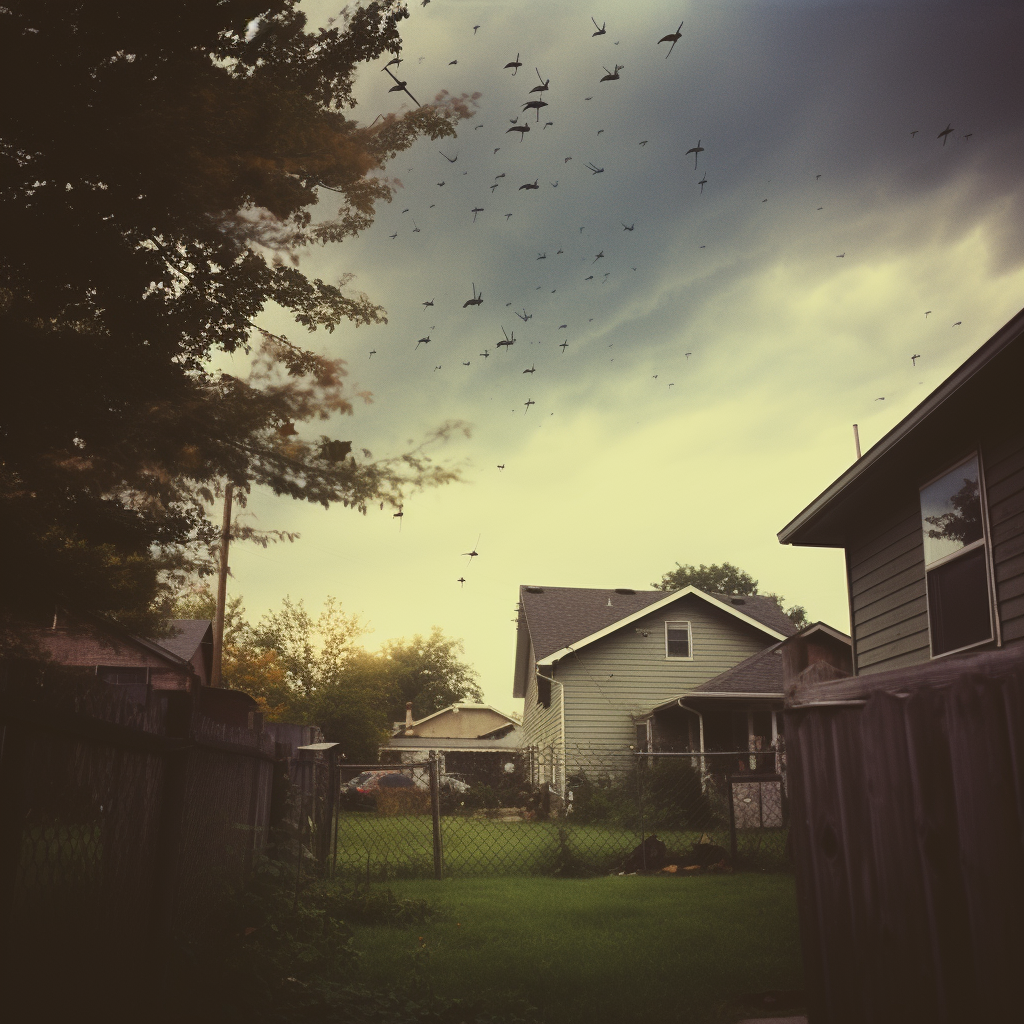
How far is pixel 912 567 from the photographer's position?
9109 mm

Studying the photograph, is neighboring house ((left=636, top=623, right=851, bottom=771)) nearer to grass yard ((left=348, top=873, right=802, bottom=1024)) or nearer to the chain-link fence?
the chain-link fence

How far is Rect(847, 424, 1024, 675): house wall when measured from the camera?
718 centimetres

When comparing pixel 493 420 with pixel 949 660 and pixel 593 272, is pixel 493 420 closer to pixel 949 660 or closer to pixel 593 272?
pixel 593 272

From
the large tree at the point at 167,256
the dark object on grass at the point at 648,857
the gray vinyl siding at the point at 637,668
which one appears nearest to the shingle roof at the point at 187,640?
the gray vinyl siding at the point at 637,668

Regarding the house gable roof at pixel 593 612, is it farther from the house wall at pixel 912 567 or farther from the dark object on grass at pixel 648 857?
the house wall at pixel 912 567

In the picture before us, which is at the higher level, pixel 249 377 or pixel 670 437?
pixel 670 437

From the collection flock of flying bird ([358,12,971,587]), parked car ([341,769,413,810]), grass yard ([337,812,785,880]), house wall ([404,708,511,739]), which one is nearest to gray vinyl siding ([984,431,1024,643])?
flock of flying bird ([358,12,971,587])

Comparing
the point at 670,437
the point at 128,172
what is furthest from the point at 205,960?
the point at 670,437

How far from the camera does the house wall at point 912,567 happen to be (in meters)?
7.18

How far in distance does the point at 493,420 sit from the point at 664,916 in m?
6.63

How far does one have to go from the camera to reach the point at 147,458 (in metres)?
9.40

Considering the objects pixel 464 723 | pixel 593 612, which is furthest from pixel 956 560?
pixel 464 723

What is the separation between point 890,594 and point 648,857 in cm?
463

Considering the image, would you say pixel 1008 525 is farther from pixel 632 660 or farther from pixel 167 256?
pixel 632 660
